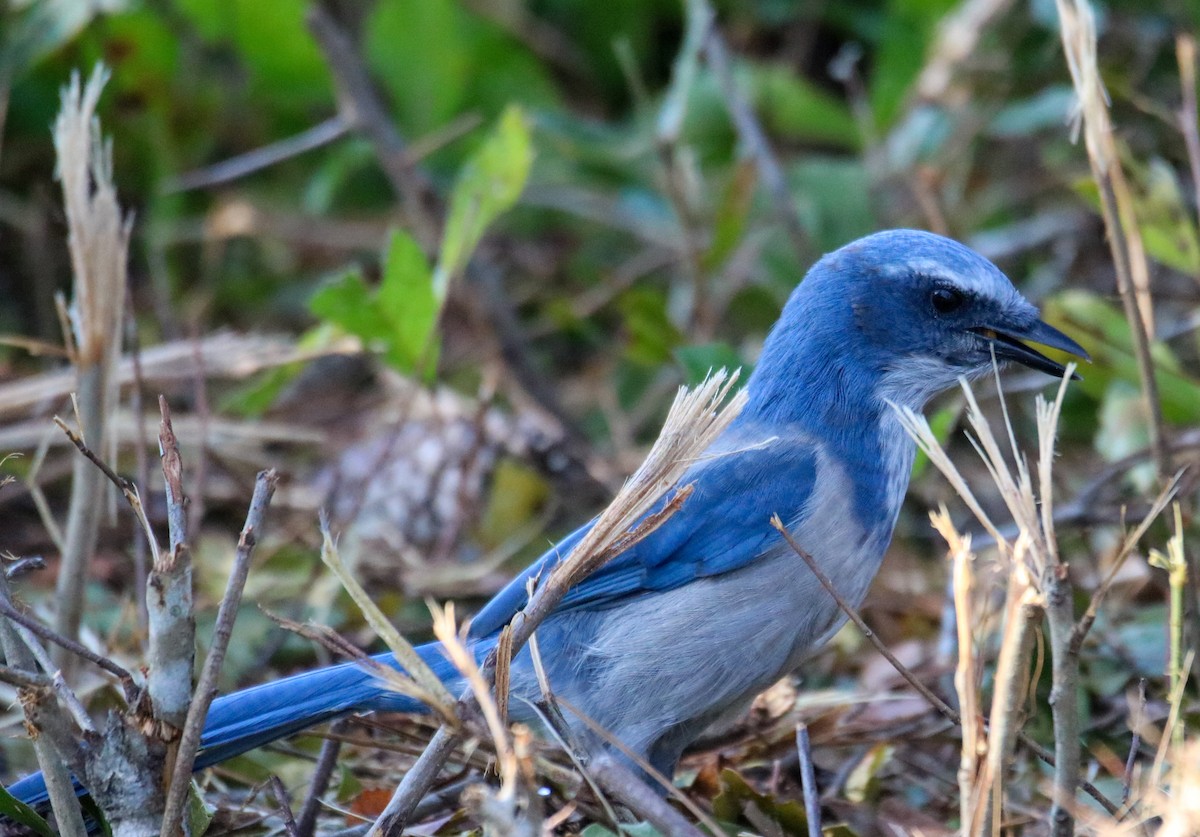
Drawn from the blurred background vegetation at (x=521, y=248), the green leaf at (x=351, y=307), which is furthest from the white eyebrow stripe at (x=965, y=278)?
the green leaf at (x=351, y=307)

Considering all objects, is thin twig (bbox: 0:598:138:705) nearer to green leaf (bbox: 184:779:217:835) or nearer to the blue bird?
green leaf (bbox: 184:779:217:835)

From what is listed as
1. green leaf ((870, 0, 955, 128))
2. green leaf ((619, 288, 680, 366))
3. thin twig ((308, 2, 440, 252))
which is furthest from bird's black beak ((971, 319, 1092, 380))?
green leaf ((870, 0, 955, 128))

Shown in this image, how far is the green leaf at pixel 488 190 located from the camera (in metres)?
3.81

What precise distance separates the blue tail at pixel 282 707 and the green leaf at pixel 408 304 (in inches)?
56.2

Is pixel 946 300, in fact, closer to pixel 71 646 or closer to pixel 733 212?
pixel 733 212

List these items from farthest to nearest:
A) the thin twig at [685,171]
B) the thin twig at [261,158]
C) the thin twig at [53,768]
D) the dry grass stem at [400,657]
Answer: the thin twig at [685,171] < the thin twig at [261,158] < the thin twig at [53,768] < the dry grass stem at [400,657]

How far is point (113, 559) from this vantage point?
3789 millimetres

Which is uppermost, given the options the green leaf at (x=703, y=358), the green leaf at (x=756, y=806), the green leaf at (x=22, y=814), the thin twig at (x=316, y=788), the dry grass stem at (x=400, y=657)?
the dry grass stem at (x=400, y=657)

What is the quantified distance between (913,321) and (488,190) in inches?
56.2

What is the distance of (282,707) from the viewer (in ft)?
8.16

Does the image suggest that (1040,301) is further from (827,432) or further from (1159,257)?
(827,432)

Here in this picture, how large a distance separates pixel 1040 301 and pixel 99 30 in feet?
11.3

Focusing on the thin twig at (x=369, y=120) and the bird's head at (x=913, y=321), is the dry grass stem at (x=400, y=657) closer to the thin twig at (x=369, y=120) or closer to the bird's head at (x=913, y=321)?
the bird's head at (x=913, y=321)

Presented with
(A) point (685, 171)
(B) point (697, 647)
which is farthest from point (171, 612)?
(A) point (685, 171)
